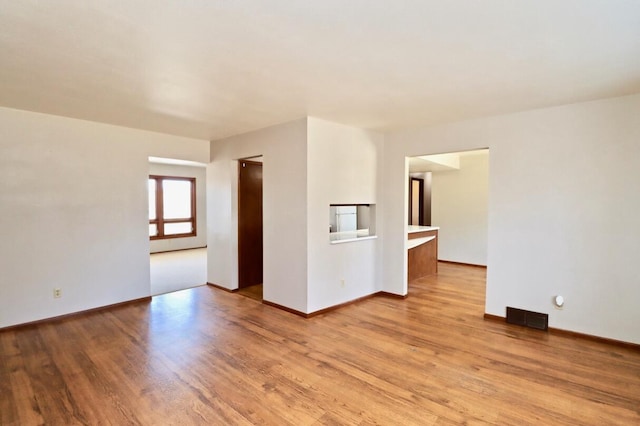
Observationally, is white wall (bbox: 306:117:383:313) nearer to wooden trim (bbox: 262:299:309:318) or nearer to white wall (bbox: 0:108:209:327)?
wooden trim (bbox: 262:299:309:318)

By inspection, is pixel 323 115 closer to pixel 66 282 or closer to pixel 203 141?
pixel 203 141

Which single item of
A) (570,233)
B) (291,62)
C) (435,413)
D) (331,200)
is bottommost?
(435,413)

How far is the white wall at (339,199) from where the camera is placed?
3.90 m

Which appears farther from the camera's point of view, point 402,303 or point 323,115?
point 402,303

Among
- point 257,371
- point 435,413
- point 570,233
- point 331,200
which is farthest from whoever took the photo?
point 331,200

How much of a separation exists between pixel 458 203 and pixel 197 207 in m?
7.34

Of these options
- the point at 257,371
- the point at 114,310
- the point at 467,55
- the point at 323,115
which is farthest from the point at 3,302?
the point at 467,55

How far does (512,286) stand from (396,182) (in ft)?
6.56

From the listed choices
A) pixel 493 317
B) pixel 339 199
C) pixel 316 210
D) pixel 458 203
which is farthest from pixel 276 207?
pixel 458 203

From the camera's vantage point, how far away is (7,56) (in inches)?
86.9

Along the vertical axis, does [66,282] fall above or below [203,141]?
below

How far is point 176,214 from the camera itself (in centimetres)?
918

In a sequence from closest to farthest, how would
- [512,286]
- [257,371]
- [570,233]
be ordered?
[257,371] < [570,233] < [512,286]

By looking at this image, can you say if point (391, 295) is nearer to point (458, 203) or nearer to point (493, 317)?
point (493, 317)
